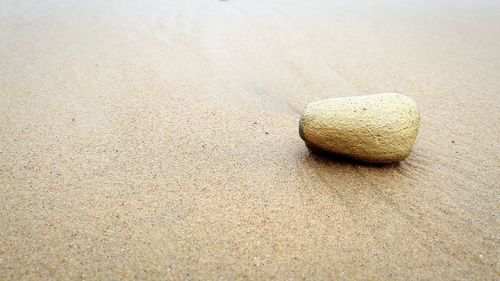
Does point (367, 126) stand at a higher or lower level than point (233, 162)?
higher

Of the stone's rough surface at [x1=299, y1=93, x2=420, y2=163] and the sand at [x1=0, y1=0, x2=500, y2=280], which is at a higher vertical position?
the stone's rough surface at [x1=299, y1=93, x2=420, y2=163]

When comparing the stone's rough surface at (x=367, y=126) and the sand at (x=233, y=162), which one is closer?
the sand at (x=233, y=162)

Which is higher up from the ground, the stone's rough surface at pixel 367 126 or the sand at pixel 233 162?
the stone's rough surface at pixel 367 126

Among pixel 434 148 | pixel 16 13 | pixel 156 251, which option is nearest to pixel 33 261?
pixel 156 251

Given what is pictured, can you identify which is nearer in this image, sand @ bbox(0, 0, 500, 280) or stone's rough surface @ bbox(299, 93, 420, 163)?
sand @ bbox(0, 0, 500, 280)

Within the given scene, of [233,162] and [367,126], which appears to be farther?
[233,162]
